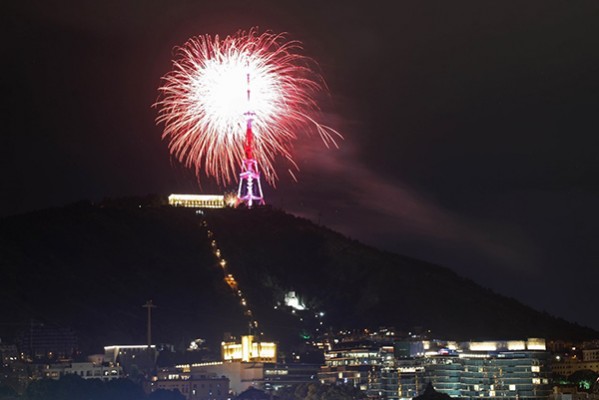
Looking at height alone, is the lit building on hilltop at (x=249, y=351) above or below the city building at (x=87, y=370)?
above

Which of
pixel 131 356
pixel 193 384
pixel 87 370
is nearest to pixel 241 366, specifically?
pixel 193 384

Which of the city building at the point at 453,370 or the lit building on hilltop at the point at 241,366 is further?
the lit building on hilltop at the point at 241,366

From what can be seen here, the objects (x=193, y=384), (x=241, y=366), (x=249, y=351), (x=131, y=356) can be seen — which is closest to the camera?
(x=193, y=384)

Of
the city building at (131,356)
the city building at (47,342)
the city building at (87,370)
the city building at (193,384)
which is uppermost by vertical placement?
the city building at (47,342)

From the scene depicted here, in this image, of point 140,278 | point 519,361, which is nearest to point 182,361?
point 140,278

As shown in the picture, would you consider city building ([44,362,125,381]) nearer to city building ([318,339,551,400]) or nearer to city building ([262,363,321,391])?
city building ([262,363,321,391])

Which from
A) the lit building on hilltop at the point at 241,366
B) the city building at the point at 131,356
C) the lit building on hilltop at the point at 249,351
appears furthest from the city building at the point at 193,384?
the lit building on hilltop at the point at 249,351

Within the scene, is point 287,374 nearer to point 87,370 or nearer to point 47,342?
point 87,370

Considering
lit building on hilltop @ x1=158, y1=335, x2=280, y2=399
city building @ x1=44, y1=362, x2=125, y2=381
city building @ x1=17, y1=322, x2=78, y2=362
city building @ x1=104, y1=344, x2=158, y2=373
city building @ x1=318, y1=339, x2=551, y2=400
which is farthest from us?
lit building on hilltop @ x1=158, y1=335, x2=280, y2=399

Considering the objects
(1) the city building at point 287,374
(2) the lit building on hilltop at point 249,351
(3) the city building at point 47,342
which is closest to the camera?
(3) the city building at point 47,342

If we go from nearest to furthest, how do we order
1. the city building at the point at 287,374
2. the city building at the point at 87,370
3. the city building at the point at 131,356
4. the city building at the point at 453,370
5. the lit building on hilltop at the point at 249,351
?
the city building at the point at 87,370 → the city building at the point at 453,370 → the city building at the point at 131,356 → the city building at the point at 287,374 → the lit building on hilltop at the point at 249,351

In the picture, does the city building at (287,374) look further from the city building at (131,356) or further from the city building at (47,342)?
the city building at (47,342)

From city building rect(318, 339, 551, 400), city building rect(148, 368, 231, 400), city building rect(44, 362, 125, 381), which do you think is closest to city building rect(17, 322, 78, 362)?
city building rect(44, 362, 125, 381)

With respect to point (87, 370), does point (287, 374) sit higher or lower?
lower
